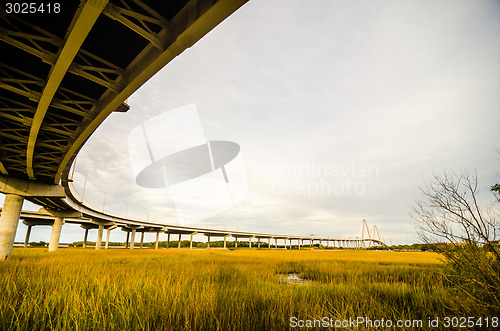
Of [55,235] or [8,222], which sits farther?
[55,235]

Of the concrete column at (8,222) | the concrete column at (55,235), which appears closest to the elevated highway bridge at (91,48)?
the concrete column at (8,222)

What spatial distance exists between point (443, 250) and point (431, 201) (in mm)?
1284

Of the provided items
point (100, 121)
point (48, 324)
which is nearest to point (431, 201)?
point (48, 324)

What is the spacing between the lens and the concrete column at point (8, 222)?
65.2ft

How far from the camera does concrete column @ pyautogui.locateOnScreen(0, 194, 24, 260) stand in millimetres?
19875

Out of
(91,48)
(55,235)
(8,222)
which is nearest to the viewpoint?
(91,48)

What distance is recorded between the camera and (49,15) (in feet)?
19.5

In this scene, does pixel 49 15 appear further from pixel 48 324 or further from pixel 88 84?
pixel 48 324

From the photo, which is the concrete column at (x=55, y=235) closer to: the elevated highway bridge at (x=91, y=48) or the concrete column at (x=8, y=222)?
the concrete column at (x=8, y=222)

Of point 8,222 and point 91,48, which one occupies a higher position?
point 91,48

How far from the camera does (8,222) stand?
20.4 metres

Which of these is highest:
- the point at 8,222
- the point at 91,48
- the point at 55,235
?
the point at 91,48

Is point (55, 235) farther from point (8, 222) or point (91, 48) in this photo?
point (91, 48)

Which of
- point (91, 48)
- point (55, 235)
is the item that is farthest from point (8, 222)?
point (55, 235)
